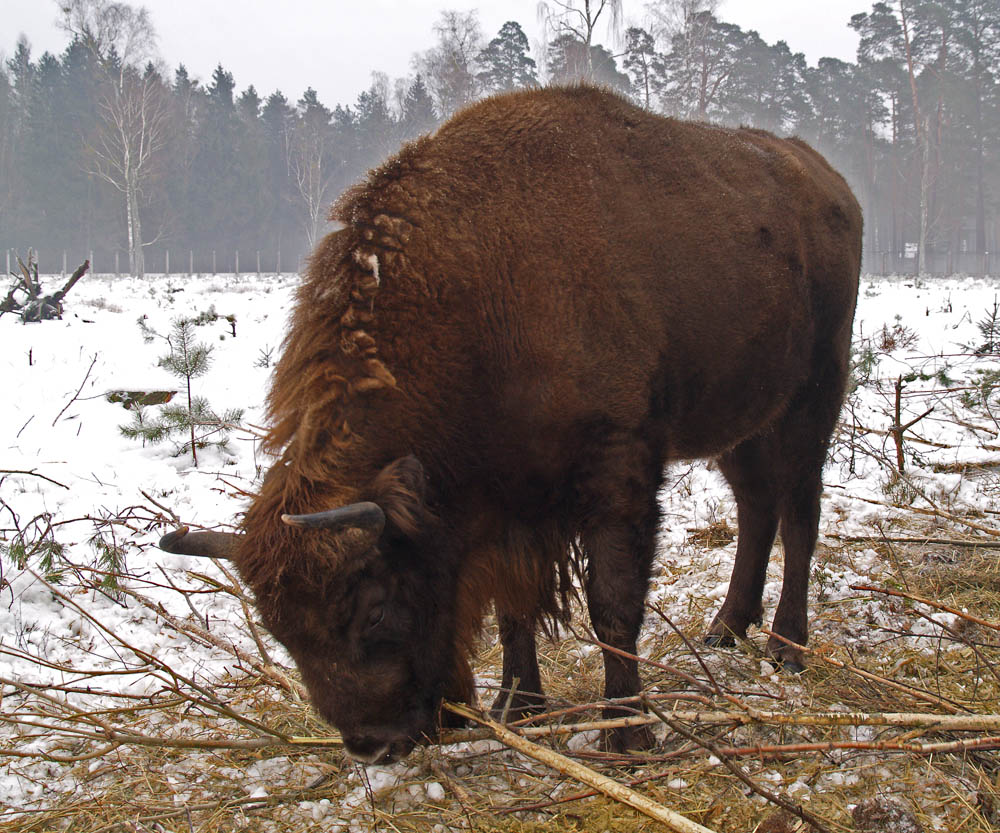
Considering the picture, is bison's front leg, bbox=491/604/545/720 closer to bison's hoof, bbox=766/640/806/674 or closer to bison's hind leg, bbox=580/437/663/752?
bison's hind leg, bbox=580/437/663/752

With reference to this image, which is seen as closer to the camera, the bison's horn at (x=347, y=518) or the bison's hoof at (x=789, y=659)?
the bison's horn at (x=347, y=518)

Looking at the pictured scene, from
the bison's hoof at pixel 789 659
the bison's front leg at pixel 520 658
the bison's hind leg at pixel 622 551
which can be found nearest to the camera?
the bison's hind leg at pixel 622 551

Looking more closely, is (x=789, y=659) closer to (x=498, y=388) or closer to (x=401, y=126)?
(x=498, y=388)

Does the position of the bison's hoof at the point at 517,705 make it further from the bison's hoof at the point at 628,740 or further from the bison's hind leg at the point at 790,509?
the bison's hind leg at the point at 790,509

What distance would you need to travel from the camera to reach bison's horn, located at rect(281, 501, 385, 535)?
2102 mm

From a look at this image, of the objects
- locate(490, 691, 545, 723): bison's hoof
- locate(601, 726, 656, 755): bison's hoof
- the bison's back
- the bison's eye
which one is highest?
the bison's back

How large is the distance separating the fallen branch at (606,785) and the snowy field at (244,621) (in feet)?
1.15

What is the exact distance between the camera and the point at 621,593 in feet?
9.76

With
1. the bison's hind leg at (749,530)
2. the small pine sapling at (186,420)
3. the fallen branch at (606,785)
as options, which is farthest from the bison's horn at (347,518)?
the small pine sapling at (186,420)

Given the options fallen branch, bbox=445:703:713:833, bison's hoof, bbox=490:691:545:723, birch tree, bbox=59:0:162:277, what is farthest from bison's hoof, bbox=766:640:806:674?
birch tree, bbox=59:0:162:277

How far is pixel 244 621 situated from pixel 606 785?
268 cm

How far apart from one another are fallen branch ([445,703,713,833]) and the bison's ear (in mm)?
674

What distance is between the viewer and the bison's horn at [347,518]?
2102 millimetres

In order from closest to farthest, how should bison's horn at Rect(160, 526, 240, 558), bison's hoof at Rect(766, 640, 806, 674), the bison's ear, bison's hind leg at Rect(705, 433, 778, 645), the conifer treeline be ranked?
the bison's ear → bison's horn at Rect(160, 526, 240, 558) → bison's hoof at Rect(766, 640, 806, 674) → bison's hind leg at Rect(705, 433, 778, 645) → the conifer treeline
